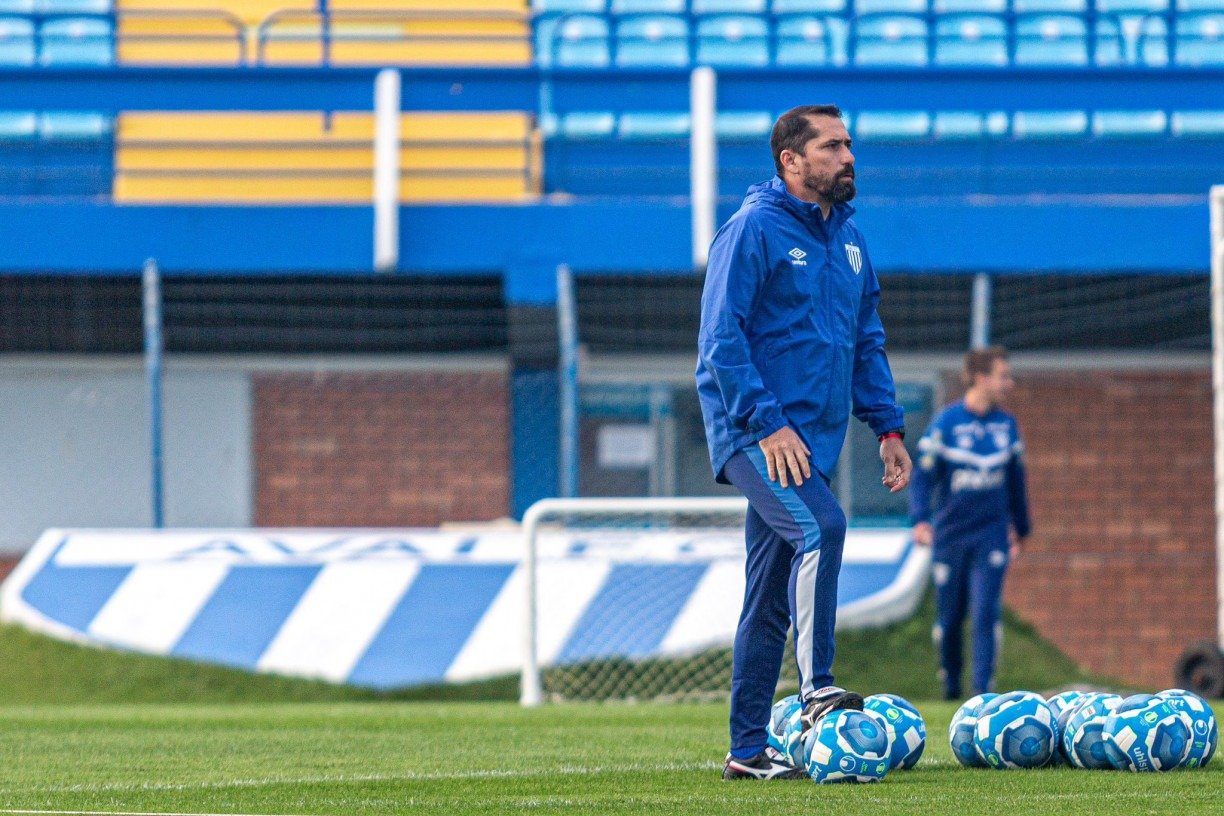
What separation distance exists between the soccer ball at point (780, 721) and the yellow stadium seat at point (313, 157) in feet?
29.5

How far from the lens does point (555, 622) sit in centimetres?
1098

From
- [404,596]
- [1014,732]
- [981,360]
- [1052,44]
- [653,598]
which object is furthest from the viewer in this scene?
[1052,44]

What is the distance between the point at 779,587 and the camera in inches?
195

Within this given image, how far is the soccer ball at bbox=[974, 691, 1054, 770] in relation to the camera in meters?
5.16

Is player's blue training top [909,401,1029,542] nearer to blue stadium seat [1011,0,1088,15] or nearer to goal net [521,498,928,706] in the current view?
goal net [521,498,928,706]

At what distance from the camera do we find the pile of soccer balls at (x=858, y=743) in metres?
4.75

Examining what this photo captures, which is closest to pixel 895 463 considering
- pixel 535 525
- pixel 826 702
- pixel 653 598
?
pixel 826 702

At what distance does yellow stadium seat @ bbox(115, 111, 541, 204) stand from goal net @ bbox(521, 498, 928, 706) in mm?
3694

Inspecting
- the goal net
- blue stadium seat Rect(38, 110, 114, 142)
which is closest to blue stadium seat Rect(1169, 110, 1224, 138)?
the goal net

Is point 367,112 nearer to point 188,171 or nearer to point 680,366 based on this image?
point 188,171

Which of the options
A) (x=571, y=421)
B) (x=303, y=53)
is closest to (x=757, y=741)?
(x=571, y=421)

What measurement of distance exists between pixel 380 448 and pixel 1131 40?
23.4 ft

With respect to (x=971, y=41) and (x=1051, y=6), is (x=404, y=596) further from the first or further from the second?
(x=1051, y=6)

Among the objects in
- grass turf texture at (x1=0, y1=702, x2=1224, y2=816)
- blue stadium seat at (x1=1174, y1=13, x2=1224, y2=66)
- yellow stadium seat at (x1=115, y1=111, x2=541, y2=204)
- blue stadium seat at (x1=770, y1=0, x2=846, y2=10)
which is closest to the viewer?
grass turf texture at (x1=0, y1=702, x2=1224, y2=816)
